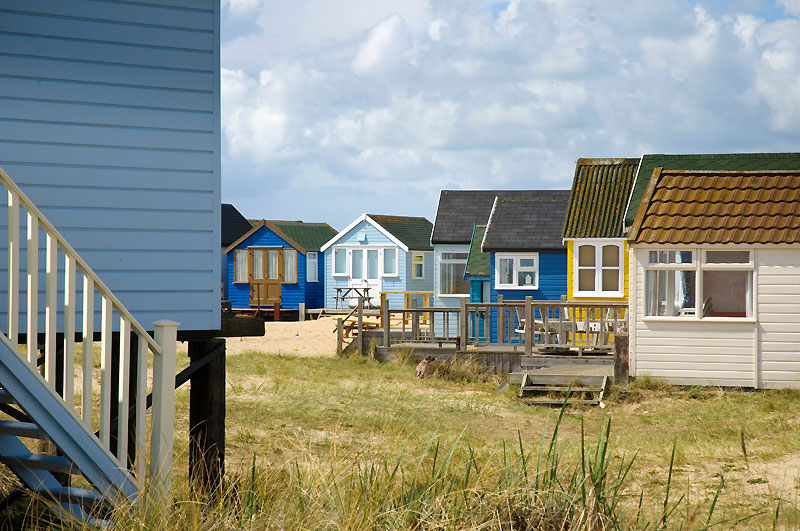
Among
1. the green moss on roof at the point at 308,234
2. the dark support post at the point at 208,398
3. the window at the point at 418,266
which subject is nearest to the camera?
the dark support post at the point at 208,398

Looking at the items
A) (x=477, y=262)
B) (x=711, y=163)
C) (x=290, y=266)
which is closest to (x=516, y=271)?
(x=477, y=262)

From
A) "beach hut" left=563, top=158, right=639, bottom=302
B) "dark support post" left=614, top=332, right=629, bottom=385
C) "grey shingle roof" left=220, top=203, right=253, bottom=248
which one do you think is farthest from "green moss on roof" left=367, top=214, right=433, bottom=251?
"dark support post" left=614, top=332, right=629, bottom=385

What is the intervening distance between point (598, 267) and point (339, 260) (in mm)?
18667

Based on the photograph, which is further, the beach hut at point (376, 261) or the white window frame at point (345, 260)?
the white window frame at point (345, 260)

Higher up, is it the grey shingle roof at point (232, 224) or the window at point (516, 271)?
the grey shingle roof at point (232, 224)

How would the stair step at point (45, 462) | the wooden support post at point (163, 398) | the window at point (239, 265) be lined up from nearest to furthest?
the stair step at point (45, 462) < the wooden support post at point (163, 398) < the window at point (239, 265)

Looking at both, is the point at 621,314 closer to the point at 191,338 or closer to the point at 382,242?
the point at 191,338

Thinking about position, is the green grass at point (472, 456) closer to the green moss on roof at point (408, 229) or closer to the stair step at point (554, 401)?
the stair step at point (554, 401)

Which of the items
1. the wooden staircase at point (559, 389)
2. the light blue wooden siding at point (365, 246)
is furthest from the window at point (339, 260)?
the wooden staircase at point (559, 389)

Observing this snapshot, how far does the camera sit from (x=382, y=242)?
39.3 m

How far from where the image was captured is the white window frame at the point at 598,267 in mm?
23094

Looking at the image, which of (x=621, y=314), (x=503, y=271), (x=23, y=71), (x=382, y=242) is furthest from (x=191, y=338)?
(x=382, y=242)

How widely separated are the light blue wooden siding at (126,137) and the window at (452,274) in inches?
916

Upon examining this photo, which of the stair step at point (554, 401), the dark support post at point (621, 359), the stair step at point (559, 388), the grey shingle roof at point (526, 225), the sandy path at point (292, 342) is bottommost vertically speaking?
the sandy path at point (292, 342)
